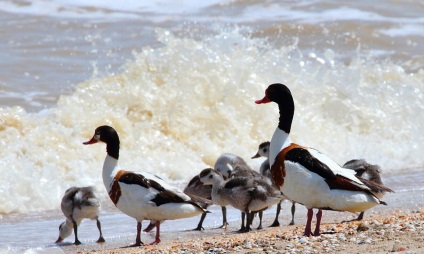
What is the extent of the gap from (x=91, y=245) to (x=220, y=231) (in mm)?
1537

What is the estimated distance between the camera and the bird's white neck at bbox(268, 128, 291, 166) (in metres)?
9.44

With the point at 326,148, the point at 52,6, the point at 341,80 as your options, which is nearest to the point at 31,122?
the point at 326,148

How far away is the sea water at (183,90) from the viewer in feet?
50.6

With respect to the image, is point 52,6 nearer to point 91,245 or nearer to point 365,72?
point 365,72

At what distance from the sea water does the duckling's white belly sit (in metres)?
3.14

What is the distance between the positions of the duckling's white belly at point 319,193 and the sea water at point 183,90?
10.3ft

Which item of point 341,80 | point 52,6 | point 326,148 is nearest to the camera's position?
point 326,148

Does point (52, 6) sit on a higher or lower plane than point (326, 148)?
higher

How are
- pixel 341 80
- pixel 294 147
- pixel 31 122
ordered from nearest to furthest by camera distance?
1. pixel 294 147
2. pixel 31 122
3. pixel 341 80

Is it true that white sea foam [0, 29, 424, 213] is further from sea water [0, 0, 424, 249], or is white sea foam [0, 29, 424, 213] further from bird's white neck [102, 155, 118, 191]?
bird's white neck [102, 155, 118, 191]

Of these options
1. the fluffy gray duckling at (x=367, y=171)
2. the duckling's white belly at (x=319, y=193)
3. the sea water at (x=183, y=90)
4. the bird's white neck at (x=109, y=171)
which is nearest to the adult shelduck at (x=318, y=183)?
the duckling's white belly at (x=319, y=193)

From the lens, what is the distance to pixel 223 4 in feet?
91.0

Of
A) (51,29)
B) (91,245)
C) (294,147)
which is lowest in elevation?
(91,245)

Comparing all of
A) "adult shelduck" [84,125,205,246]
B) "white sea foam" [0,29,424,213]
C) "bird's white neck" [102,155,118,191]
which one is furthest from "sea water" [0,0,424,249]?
"adult shelduck" [84,125,205,246]
